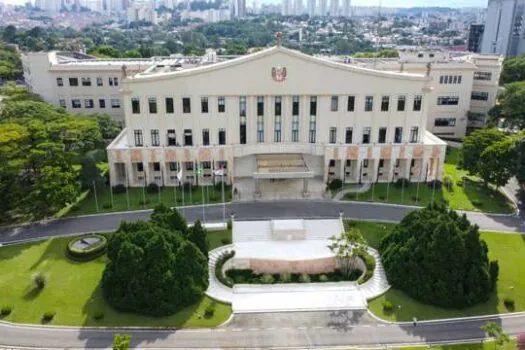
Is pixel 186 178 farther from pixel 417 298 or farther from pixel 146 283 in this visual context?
pixel 417 298

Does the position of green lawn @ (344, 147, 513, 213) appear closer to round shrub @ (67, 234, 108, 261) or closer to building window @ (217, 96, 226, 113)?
building window @ (217, 96, 226, 113)

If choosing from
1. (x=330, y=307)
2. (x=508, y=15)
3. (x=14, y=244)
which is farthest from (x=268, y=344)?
(x=508, y=15)

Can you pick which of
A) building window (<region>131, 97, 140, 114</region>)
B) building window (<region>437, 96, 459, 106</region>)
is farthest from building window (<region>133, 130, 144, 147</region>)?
building window (<region>437, 96, 459, 106</region>)

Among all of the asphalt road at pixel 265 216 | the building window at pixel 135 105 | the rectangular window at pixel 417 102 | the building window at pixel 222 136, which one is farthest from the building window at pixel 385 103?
the building window at pixel 135 105

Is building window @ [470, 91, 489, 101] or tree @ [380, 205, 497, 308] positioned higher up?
building window @ [470, 91, 489, 101]

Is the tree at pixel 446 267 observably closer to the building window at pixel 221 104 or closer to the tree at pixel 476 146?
the tree at pixel 476 146

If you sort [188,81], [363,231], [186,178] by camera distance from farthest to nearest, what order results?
[186,178] < [188,81] < [363,231]

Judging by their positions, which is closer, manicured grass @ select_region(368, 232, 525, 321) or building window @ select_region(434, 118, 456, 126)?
manicured grass @ select_region(368, 232, 525, 321)
